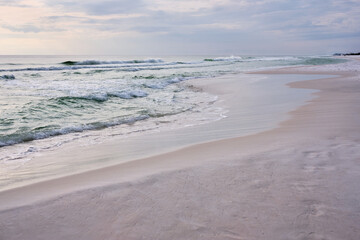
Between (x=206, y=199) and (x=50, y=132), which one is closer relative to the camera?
(x=206, y=199)

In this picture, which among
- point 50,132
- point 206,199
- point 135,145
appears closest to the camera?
point 206,199

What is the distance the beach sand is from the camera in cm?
188

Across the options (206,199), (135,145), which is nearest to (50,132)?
(135,145)

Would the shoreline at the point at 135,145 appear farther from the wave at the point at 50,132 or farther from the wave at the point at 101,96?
the wave at the point at 101,96

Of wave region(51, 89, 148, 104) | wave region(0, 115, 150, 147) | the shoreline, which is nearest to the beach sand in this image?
the shoreline

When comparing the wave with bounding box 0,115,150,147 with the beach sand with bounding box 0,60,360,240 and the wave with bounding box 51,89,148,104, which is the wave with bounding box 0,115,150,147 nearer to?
the beach sand with bounding box 0,60,360,240

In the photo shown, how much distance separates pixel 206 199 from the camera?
226 centimetres

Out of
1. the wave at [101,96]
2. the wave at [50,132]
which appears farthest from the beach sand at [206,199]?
the wave at [101,96]

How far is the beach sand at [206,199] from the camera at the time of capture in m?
1.88

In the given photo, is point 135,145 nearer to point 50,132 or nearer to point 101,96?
point 50,132

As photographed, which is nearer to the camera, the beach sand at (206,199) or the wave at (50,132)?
the beach sand at (206,199)

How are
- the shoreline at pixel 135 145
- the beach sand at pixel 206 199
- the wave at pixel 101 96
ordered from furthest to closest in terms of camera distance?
1. the wave at pixel 101 96
2. the shoreline at pixel 135 145
3. the beach sand at pixel 206 199

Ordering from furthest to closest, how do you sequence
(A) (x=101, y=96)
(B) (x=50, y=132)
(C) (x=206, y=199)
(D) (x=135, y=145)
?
1. (A) (x=101, y=96)
2. (B) (x=50, y=132)
3. (D) (x=135, y=145)
4. (C) (x=206, y=199)

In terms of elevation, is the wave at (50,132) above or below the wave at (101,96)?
below
